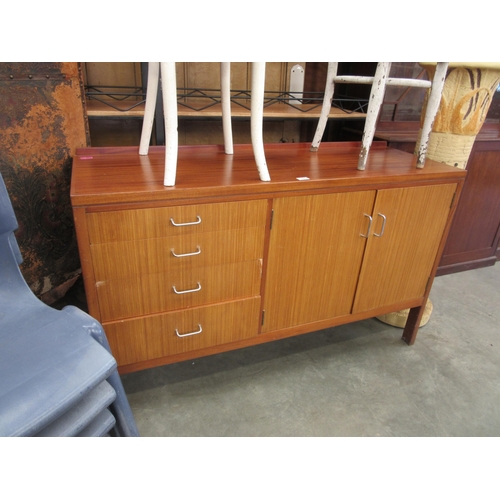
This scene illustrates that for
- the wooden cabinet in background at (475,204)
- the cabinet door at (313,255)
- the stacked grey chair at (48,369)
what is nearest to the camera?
the stacked grey chair at (48,369)

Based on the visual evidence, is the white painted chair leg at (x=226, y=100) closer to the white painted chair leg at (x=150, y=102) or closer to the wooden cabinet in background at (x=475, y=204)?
the white painted chair leg at (x=150, y=102)

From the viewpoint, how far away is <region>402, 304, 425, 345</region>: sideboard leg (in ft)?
5.55

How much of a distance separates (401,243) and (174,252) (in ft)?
2.90

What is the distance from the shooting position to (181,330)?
1.21 m

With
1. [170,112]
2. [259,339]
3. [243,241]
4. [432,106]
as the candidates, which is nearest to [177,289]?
[243,241]

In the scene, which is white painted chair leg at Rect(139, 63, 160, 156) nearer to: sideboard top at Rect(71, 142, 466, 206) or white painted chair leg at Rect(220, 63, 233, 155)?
sideboard top at Rect(71, 142, 466, 206)

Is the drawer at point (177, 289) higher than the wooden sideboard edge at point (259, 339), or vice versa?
the drawer at point (177, 289)

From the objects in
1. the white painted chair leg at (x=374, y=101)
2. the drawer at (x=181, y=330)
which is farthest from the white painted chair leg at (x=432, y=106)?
the drawer at (x=181, y=330)

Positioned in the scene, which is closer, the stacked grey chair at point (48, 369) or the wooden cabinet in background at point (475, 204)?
the stacked grey chair at point (48, 369)

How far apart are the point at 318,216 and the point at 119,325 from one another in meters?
0.71

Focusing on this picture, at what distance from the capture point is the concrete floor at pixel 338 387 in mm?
1322

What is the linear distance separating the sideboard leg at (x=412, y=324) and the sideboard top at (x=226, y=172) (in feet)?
2.02

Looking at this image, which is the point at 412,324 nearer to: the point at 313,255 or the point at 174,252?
the point at 313,255

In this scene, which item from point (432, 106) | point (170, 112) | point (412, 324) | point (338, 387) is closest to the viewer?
point (170, 112)
